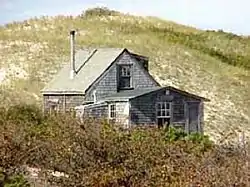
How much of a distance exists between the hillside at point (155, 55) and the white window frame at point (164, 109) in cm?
580

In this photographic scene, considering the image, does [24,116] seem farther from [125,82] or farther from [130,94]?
[125,82]

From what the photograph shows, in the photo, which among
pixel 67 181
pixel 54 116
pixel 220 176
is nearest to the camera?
pixel 220 176

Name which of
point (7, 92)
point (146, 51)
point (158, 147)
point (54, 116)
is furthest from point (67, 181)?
point (146, 51)

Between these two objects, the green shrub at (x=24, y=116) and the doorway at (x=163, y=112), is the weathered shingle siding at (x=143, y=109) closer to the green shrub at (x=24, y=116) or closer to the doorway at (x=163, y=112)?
the doorway at (x=163, y=112)

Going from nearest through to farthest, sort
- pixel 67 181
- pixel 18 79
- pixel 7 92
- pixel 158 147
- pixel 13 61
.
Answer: pixel 67 181, pixel 158 147, pixel 7 92, pixel 18 79, pixel 13 61

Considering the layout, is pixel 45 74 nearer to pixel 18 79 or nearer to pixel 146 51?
pixel 18 79

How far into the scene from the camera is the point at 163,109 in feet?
120

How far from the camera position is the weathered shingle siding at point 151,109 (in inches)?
1417

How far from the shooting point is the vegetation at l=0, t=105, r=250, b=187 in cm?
1352

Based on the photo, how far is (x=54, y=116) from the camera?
75.4ft

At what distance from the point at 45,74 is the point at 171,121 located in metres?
17.4

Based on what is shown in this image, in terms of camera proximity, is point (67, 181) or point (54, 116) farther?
point (54, 116)

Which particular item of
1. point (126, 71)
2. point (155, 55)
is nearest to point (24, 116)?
point (126, 71)

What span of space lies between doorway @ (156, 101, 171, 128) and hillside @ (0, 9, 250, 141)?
228 inches
